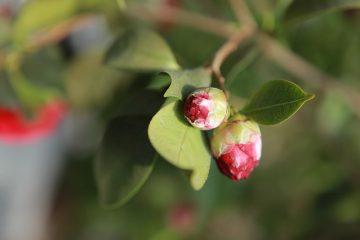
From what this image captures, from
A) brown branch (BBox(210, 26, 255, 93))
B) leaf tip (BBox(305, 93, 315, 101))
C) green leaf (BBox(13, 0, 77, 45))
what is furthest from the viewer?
green leaf (BBox(13, 0, 77, 45))

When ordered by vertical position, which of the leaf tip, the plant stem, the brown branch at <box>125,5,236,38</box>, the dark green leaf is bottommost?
the brown branch at <box>125,5,236,38</box>

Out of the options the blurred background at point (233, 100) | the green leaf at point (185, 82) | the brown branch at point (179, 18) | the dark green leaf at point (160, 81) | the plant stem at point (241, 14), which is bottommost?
the blurred background at point (233, 100)

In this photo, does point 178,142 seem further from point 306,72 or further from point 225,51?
point 306,72

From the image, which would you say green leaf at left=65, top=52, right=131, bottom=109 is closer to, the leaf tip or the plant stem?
the plant stem

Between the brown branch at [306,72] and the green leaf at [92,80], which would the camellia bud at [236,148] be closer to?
the brown branch at [306,72]

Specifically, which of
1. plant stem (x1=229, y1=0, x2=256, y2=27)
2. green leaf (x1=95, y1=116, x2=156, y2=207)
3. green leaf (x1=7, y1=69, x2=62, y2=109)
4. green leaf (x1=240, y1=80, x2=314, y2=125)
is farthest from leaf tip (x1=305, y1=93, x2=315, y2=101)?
green leaf (x1=7, y1=69, x2=62, y2=109)

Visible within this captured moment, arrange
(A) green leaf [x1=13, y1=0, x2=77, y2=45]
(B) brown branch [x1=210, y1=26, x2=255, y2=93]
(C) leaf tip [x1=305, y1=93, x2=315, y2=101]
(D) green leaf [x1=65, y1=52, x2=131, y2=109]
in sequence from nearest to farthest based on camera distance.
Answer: (C) leaf tip [x1=305, y1=93, x2=315, y2=101]
(B) brown branch [x1=210, y1=26, x2=255, y2=93]
(A) green leaf [x1=13, y1=0, x2=77, y2=45]
(D) green leaf [x1=65, y1=52, x2=131, y2=109]

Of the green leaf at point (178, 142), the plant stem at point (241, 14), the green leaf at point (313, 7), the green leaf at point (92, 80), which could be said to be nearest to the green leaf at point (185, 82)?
the green leaf at point (178, 142)
